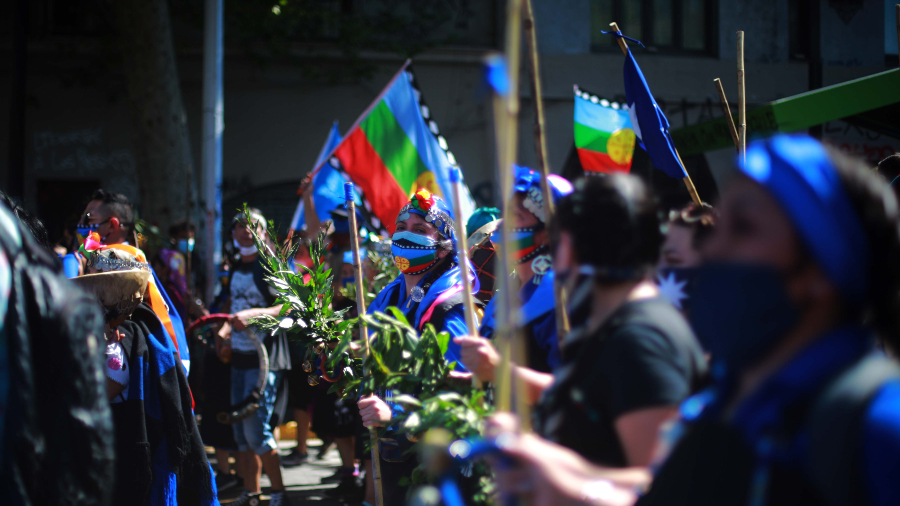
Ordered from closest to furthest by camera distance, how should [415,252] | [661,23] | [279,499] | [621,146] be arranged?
1. [415,252]
2. [279,499]
3. [621,146]
4. [661,23]

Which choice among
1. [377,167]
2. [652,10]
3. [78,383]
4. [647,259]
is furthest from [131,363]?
[652,10]

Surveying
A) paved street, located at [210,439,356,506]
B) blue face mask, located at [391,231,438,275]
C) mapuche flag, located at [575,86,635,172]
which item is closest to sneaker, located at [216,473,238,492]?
paved street, located at [210,439,356,506]

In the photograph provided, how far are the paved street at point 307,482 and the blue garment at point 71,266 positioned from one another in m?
2.38

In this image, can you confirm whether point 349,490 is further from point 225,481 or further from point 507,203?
point 507,203

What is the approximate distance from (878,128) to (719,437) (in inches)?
265

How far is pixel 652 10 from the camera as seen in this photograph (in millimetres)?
12898

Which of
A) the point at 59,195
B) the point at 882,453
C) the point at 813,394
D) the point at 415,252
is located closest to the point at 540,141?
the point at 813,394

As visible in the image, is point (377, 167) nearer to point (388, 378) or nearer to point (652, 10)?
point (388, 378)

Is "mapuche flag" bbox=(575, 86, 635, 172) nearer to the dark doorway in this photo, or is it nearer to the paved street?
the paved street

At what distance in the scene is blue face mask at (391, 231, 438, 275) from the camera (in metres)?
3.39

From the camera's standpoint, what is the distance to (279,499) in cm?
497

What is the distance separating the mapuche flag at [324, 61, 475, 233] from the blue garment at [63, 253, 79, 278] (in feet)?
9.20

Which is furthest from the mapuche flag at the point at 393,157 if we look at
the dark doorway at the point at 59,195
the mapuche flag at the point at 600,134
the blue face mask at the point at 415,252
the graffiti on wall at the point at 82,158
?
the dark doorway at the point at 59,195

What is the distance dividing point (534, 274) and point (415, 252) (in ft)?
3.52
